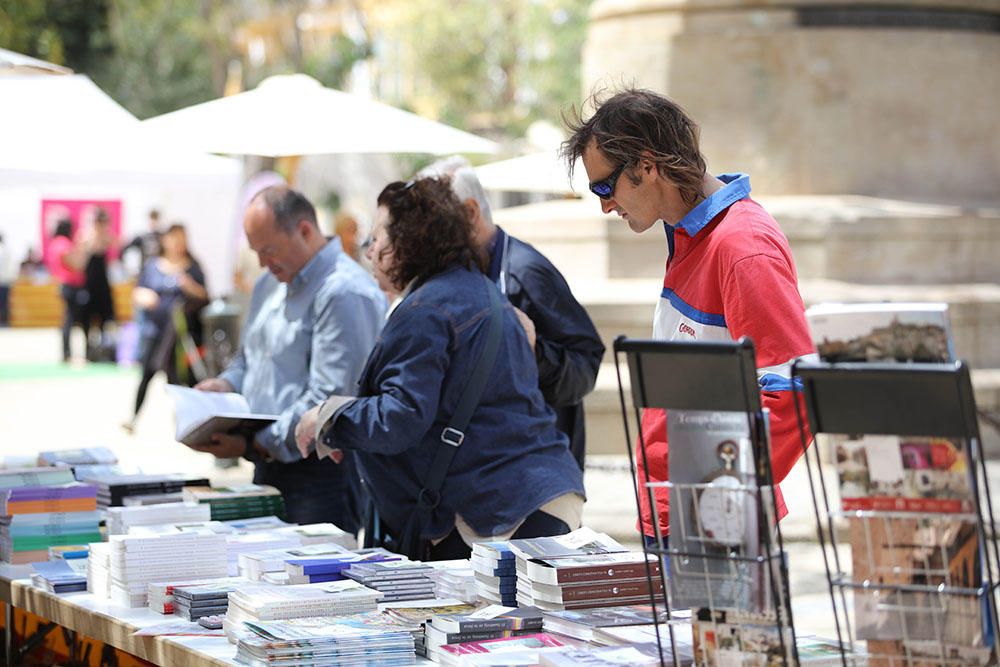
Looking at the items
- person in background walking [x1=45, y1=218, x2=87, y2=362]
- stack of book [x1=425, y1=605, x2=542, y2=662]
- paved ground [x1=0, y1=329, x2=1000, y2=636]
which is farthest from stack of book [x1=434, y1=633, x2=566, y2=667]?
person in background walking [x1=45, y1=218, x2=87, y2=362]

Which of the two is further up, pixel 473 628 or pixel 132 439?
pixel 473 628

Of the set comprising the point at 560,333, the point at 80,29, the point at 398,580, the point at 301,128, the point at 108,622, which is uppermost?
the point at 80,29

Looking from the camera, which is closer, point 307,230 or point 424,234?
point 424,234

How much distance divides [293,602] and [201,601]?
0.43 meters

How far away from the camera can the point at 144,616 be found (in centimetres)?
430

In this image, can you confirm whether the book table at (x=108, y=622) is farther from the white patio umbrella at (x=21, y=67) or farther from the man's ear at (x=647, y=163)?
the white patio umbrella at (x=21, y=67)

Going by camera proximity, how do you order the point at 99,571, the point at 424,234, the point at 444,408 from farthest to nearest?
the point at 424,234
the point at 444,408
the point at 99,571

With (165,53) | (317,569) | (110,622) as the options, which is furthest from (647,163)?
(165,53)

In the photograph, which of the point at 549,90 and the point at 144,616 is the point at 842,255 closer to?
the point at 144,616

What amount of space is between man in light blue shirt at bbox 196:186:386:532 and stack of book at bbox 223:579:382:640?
1.95 meters

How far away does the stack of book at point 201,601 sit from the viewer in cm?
414

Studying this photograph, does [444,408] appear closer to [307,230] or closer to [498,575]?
[498,575]

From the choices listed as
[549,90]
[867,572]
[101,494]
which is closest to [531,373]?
[101,494]

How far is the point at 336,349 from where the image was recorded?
5.89 meters
